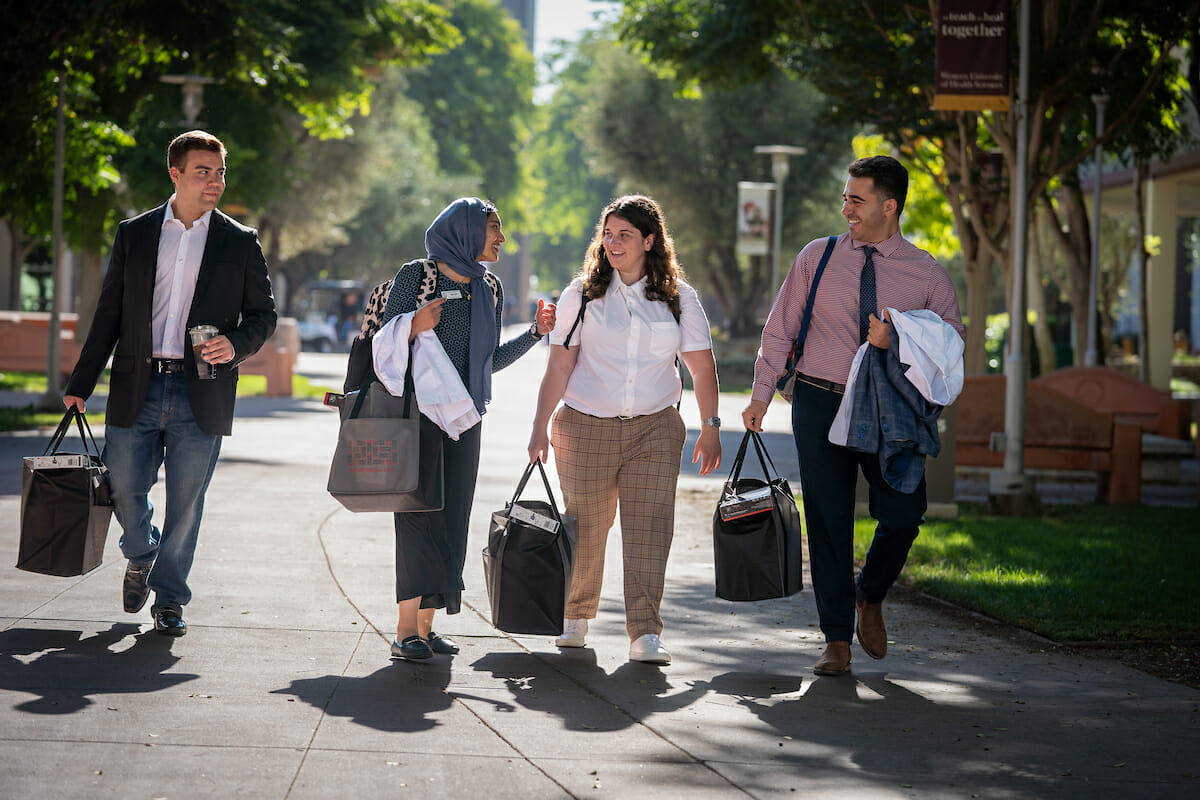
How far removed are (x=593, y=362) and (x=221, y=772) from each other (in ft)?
8.20

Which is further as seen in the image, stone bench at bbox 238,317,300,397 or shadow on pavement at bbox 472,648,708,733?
stone bench at bbox 238,317,300,397

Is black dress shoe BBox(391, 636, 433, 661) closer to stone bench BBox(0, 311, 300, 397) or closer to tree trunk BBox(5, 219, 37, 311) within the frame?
stone bench BBox(0, 311, 300, 397)

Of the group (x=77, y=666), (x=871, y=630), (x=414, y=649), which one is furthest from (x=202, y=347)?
(x=871, y=630)

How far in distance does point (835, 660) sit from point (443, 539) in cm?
157

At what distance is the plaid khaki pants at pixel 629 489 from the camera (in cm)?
632

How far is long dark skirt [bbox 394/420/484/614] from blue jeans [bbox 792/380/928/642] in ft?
4.23

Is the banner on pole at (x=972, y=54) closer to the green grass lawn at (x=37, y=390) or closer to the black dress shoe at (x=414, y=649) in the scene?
the black dress shoe at (x=414, y=649)

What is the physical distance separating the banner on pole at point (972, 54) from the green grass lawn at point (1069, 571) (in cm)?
325

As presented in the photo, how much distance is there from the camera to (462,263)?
6.12 metres

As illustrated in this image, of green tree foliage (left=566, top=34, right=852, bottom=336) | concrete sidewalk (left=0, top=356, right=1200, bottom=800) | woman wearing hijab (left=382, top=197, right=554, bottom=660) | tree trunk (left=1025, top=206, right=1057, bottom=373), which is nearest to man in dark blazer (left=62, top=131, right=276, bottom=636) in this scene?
concrete sidewalk (left=0, top=356, right=1200, bottom=800)

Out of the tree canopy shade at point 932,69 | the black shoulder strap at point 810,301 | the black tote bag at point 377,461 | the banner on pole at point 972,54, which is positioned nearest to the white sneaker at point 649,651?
the black tote bag at point 377,461

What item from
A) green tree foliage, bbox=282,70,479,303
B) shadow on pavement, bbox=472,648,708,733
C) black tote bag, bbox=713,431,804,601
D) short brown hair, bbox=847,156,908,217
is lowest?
shadow on pavement, bbox=472,648,708,733

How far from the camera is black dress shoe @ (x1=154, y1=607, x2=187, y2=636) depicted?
20.5 feet

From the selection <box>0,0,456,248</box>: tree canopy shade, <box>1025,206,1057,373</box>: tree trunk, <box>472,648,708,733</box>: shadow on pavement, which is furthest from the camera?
<box>1025,206,1057,373</box>: tree trunk
